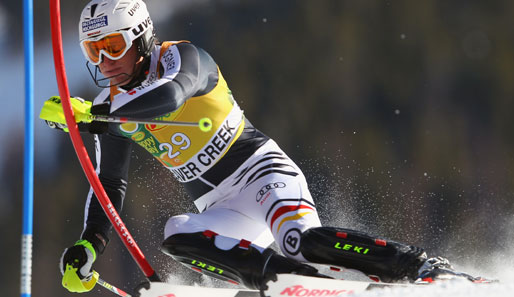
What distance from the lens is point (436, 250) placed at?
196 inches

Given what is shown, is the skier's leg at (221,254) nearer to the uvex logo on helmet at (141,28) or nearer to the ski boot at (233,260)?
the ski boot at (233,260)

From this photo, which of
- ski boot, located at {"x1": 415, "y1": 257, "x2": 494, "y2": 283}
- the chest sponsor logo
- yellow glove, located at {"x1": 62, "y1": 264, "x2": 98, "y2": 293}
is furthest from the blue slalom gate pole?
ski boot, located at {"x1": 415, "y1": 257, "x2": 494, "y2": 283}

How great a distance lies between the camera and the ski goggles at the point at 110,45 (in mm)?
2824

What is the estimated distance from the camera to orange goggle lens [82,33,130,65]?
2.82 meters

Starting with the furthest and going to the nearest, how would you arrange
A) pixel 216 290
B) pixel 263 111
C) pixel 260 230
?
pixel 263 111
pixel 260 230
pixel 216 290

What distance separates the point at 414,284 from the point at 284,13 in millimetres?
3228

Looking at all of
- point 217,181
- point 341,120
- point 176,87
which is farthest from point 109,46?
point 341,120

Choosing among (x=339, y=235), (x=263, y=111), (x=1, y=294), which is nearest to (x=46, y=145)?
(x=1, y=294)

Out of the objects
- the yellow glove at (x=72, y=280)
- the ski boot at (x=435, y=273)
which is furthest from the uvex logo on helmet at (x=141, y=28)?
the ski boot at (x=435, y=273)

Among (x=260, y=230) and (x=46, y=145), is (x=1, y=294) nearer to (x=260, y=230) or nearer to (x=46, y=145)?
(x=46, y=145)

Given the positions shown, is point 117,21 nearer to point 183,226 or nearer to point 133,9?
point 133,9

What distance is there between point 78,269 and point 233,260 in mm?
704

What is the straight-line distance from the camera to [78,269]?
9.25 feet

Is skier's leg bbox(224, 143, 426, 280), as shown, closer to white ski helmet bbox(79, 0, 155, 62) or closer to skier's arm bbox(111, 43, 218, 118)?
skier's arm bbox(111, 43, 218, 118)
